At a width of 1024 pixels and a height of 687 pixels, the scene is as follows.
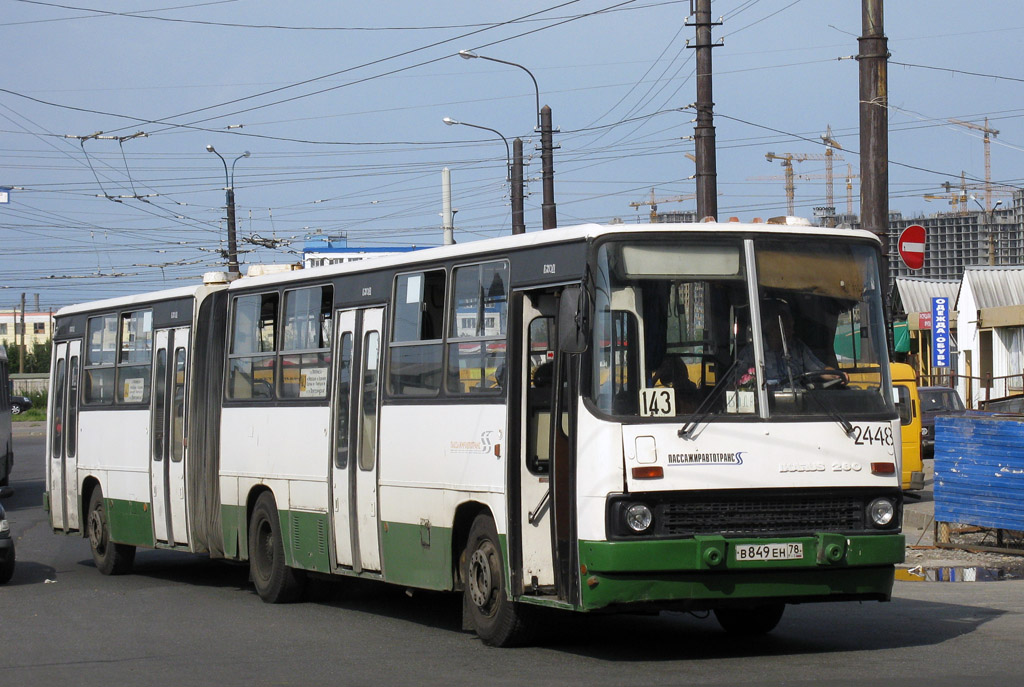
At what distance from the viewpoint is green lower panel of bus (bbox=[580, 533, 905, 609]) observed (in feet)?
29.1

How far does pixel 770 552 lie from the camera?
29.7 ft

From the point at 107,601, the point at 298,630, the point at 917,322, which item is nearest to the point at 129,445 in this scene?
the point at 107,601

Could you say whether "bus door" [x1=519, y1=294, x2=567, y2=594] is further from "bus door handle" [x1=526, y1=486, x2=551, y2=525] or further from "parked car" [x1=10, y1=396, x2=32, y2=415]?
"parked car" [x1=10, y1=396, x2=32, y2=415]

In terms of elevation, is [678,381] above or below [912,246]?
below

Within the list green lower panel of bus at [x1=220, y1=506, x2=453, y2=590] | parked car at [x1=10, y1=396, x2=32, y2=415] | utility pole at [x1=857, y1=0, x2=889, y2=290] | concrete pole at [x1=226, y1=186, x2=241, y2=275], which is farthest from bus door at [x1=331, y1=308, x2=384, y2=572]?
concrete pole at [x1=226, y1=186, x2=241, y2=275]

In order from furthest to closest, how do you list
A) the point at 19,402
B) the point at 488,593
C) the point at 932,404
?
the point at 19,402
the point at 932,404
the point at 488,593

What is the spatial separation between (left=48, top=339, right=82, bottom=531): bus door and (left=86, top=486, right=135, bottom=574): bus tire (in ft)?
1.39

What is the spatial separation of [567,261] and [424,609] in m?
4.60

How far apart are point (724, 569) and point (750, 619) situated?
1957 mm

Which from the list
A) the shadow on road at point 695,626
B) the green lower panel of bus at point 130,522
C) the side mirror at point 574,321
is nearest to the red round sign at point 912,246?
the shadow on road at point 695,626

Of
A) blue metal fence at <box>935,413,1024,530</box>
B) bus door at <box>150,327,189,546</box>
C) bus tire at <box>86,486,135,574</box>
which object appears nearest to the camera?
bus door at <box>150,327,189,546</box>

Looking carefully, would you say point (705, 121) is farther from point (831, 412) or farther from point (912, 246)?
point (831, 412)

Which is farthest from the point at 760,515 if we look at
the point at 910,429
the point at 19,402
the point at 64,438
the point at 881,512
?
the point at 19,402

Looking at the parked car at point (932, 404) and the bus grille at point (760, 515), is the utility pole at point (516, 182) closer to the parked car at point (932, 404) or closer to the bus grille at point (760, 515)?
the parked car at point (932, 404)
